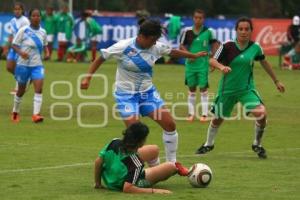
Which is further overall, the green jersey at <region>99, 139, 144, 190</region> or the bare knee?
the bare knee

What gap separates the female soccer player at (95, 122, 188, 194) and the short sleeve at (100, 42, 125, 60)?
181 cm

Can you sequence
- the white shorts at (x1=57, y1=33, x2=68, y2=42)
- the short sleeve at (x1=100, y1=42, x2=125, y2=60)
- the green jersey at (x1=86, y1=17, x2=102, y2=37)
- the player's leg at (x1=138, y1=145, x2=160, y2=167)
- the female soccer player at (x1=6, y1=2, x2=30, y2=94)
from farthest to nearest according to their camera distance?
the white shorts at (x1=57, y1=33, x2=68, y2=42), the green jersey at (x1=86, y1=17, x2=102, y2=37), the female soccer player at (x1=6, y1=2, x2=30, y2=94), the short sleeve at (x1=100, y1=42, x2=125, y2=60), the player's leg at (x1=138, y1=145, x2=160, y2=167)

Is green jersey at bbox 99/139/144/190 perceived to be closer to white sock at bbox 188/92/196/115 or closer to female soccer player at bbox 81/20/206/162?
female soccer player at bbox 81/20/206/162

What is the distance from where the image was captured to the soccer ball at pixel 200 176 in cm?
1213

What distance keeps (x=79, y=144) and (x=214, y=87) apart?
13013mm

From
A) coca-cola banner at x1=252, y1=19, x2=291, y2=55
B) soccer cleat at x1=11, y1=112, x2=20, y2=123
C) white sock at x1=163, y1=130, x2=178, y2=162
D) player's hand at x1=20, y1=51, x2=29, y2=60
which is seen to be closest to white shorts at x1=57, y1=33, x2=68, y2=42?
coca-cola banner at x1=252, y1=19, x2=291, y2=55

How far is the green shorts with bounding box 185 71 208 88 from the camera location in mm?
21266

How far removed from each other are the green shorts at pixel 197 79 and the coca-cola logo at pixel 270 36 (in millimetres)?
25279

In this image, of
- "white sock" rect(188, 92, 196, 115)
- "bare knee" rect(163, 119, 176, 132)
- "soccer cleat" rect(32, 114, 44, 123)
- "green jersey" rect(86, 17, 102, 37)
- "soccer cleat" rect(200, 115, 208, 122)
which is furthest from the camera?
"green jersey" rect(86, 17, 102, 37)

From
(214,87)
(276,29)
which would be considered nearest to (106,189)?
(214,87)

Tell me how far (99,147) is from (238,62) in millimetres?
2743

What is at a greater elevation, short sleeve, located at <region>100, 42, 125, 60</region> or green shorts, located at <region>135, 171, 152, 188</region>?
short sleeve, located at <region>100, 42, 125, 60</region>

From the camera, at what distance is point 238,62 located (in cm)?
1530

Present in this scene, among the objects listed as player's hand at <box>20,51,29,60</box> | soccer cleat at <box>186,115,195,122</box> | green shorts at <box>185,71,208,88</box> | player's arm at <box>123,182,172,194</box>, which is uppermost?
player's hand at <box>20,51,29,60</box>
